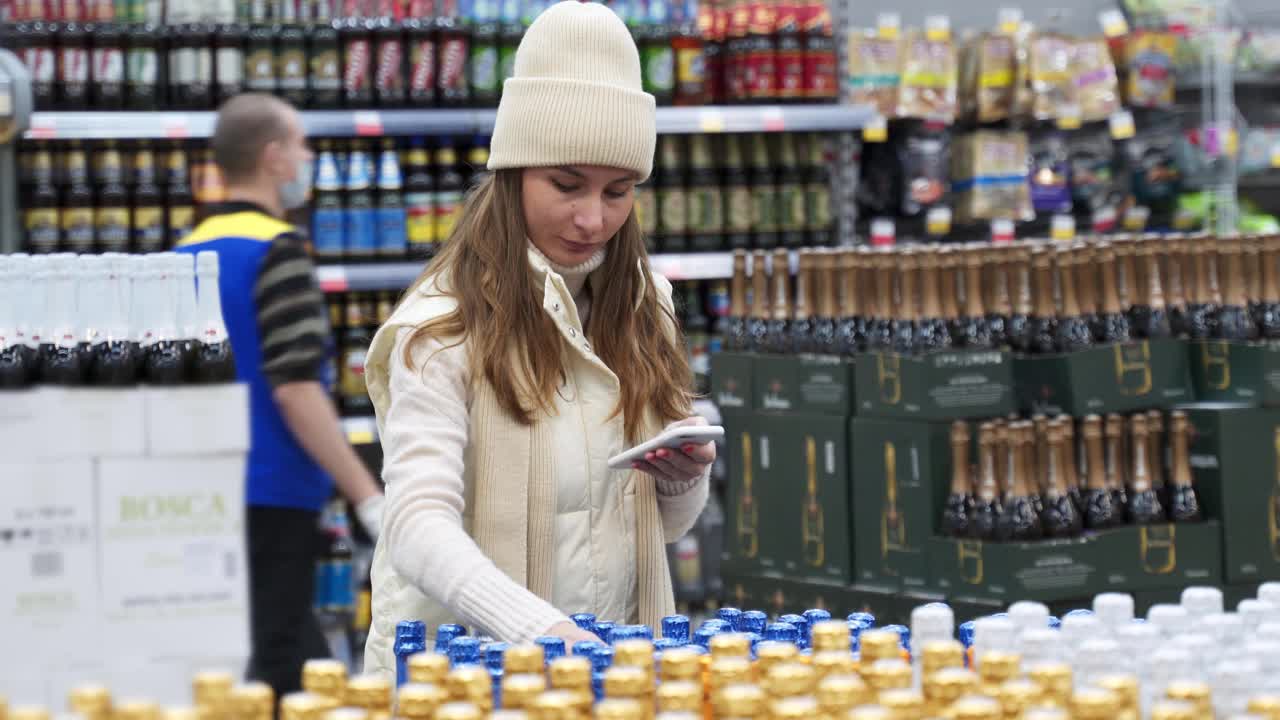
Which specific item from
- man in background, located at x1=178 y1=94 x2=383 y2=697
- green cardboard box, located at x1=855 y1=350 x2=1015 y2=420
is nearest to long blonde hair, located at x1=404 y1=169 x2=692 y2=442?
man in background, located at x1=178 y1=94 x2=383 y2=697

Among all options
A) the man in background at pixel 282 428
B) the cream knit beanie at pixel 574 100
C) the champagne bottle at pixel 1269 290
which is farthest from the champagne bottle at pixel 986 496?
the cream knit beanie at pixel 574 100

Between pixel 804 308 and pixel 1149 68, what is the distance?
2.64 meters

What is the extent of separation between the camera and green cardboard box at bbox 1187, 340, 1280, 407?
328cm

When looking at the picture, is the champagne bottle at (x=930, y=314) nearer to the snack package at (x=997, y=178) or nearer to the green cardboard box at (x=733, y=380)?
the green cardboard box at (x=733, y=380)

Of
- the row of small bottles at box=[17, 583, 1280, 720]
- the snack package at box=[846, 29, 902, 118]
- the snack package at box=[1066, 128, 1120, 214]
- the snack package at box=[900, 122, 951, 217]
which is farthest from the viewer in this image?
the snack package at box=[1066, 128, 1120, 214]

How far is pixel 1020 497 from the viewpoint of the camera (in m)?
3.19

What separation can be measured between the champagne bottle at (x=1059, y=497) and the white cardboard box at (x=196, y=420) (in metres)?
2.19

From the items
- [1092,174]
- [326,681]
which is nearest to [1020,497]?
[326,681]

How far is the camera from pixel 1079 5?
6238mm

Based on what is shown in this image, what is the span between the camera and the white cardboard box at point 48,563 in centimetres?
126

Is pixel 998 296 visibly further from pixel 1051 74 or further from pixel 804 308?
pixel 1051 74

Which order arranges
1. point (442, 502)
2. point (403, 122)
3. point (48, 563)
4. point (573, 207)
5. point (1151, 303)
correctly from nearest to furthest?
point (48, 563), point (442, 502), point (573, 207), point (1151, 303), point (403, 122)

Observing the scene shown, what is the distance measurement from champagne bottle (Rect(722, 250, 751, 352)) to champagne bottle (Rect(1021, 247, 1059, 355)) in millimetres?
653

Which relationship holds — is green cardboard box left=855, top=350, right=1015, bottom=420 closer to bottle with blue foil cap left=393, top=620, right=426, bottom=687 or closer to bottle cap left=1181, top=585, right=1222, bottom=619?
bottle cap left=1181, top=585, right=1222, bottom=619
